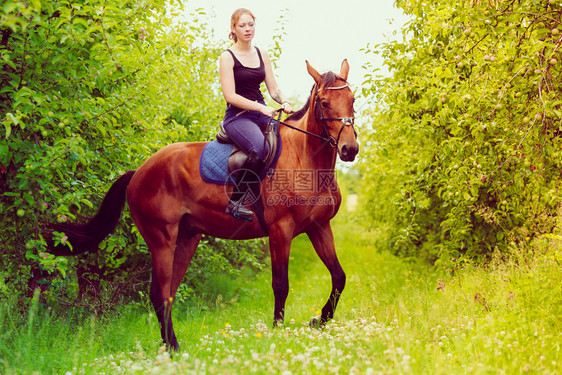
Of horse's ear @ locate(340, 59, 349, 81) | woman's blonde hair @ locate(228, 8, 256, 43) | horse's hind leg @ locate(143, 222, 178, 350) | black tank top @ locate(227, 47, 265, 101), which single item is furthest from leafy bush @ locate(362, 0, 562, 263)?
horse's hind leg @ locate(143, 222, 178, 350)

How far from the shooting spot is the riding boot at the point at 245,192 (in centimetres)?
558

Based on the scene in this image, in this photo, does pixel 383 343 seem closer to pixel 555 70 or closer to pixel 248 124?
pixel 248 124

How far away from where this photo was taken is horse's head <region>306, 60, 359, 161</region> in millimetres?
5152

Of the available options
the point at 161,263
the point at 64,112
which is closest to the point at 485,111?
the point at 161,263

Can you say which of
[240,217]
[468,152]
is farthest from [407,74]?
[240,217]

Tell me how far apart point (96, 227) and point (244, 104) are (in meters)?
2.45

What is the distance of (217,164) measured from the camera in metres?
5.77

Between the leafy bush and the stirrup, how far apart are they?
263 cm

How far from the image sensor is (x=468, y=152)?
6984mm

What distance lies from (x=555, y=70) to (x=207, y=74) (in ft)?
22.3

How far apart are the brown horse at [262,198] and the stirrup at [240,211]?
0.47ft

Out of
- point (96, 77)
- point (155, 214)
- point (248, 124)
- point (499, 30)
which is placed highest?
point (499, 30)

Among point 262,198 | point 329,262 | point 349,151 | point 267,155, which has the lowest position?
point 329,262

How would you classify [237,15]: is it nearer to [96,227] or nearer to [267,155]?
[267,155]
